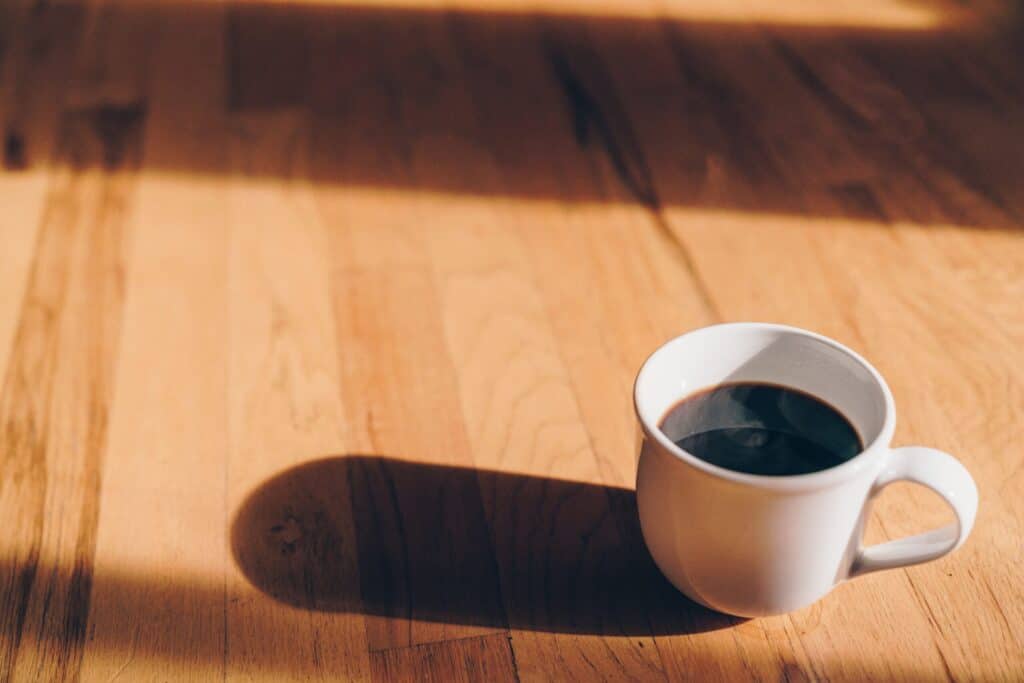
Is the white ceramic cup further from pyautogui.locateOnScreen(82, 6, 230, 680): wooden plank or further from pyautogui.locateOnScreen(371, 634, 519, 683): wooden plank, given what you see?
pyautogui.locateOnScreen(82, 6, 230, 680): wooden plank

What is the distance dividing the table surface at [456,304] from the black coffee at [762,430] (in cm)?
9

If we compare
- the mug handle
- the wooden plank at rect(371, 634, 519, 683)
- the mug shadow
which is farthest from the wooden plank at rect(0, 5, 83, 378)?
the mug handle

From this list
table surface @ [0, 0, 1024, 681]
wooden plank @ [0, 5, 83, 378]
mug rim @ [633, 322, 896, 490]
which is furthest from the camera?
wooden plank @ [0, 5, 83, 378]

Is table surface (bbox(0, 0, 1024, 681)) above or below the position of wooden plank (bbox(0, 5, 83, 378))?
above

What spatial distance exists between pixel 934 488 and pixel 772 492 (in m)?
0.08

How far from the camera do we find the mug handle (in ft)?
1.61

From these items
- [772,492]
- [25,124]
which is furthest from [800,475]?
[25,124]

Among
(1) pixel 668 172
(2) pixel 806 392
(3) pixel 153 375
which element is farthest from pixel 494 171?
(2) pixel 806 392

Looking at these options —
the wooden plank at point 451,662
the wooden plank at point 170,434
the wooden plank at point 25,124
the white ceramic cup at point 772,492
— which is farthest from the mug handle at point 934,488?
the wooden plank at point 25,124

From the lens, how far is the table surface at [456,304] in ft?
1.87

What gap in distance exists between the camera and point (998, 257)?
31.9 inches

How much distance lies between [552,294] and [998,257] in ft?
1.09

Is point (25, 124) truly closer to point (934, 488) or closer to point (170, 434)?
point (170, 434)

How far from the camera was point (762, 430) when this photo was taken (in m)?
0.54
